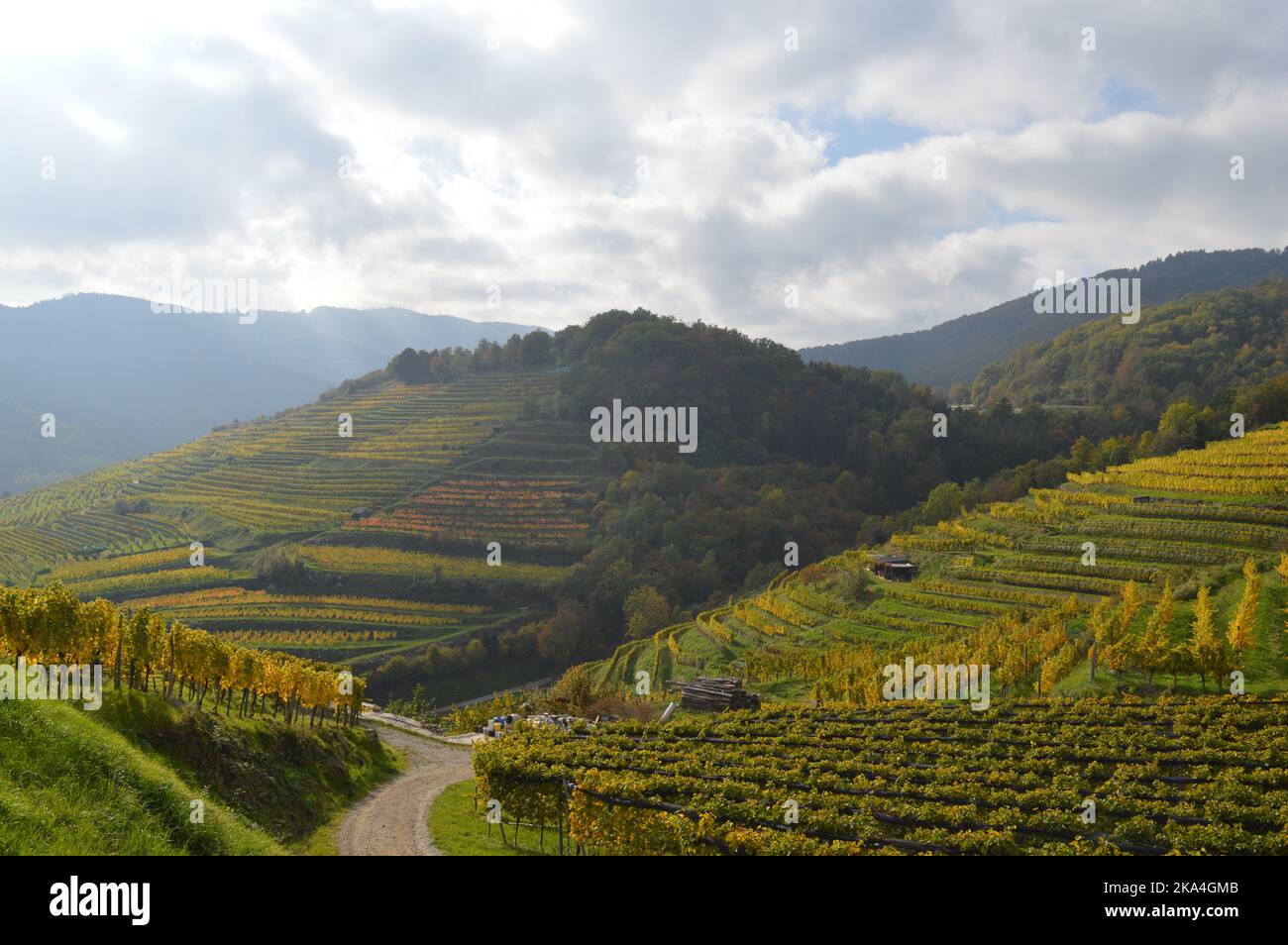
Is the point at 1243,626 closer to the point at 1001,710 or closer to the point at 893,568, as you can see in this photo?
the point at 1001,710

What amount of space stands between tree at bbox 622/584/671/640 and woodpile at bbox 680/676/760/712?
1412 inches

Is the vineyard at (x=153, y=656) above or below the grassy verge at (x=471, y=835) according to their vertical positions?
above

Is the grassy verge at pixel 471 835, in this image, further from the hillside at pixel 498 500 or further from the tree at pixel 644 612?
the tree at pixel 644 612

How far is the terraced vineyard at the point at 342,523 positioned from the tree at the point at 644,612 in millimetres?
9131

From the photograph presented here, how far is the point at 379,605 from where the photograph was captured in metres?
68.0

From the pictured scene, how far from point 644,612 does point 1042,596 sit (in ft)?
135

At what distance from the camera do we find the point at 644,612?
7456 centimetres

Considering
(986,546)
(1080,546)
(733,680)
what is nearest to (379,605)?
(733,680)

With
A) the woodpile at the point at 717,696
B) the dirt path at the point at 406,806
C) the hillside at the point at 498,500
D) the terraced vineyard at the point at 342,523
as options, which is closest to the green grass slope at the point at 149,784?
the dirt path at the point at 406,806

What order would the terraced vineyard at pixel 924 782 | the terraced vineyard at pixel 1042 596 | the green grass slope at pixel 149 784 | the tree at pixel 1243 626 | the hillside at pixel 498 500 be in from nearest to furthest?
1. the green grass slope at pixel 149 784
2. the terraced vineyard at pixel 924 782
3. the tree at pixel 1243 626
4. the terraced vineyard at pixel 1042 596
5. the hillside at pixel 498 500

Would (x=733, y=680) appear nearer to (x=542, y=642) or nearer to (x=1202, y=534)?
(x=1202, y=534)

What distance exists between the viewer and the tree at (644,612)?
2872 inches

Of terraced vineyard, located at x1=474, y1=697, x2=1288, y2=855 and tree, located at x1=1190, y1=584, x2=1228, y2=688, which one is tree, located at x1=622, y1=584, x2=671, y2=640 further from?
tree, located at x1=1190, y1=584, x2=1228, y2=688
